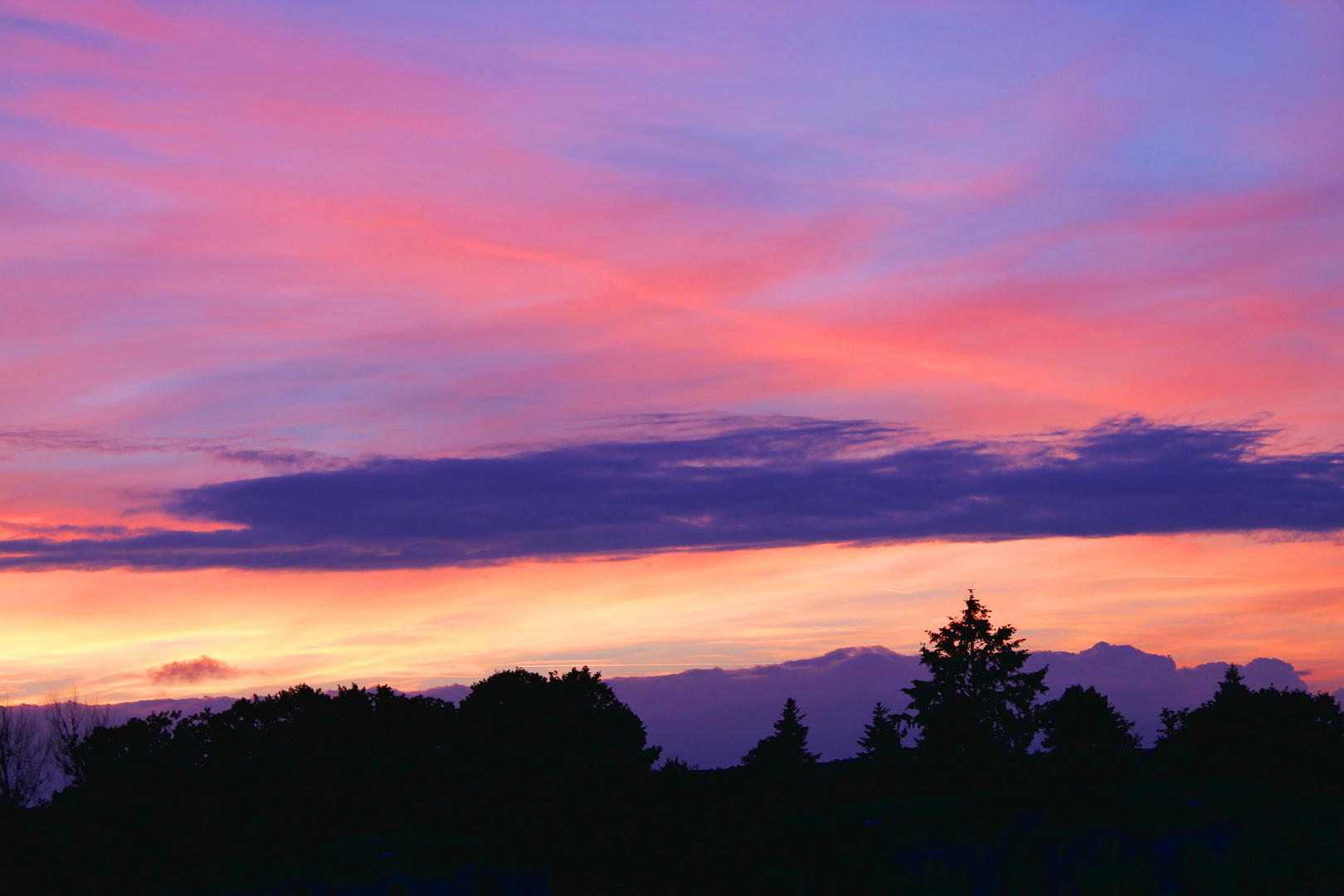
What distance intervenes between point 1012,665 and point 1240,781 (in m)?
40.7

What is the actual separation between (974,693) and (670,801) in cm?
6229

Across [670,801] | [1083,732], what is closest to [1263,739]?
[1083,732]

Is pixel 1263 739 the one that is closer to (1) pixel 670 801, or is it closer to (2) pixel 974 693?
(2) pixel 974 693

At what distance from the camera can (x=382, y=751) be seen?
106312 mm

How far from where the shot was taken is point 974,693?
103875 millimetres

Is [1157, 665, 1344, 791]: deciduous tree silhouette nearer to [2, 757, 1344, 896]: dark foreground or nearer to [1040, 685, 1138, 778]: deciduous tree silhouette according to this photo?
[1040, 685, 1138, 778]: deciduous tree silhouette

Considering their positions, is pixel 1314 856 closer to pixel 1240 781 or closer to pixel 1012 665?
pixel 1240 781

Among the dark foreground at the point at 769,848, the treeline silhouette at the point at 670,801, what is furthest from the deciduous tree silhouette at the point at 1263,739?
the dark foreground at the point at 769,848

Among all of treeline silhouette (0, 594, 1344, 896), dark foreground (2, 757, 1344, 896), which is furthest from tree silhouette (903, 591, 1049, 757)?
dark foreground (2, 757, 1344, 896)

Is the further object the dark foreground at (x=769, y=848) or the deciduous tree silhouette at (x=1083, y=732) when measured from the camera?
the deciduous tree silhouette at (x=1083, y=732)

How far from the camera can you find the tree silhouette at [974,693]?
100938mm

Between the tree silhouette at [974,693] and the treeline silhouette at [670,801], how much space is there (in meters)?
0.19

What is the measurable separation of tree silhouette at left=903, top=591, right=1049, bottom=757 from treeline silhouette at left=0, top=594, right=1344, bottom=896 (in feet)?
0.63

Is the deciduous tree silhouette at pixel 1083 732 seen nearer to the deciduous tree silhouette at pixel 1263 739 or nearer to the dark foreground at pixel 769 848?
the deciduous tree silhouette at pixel 1263 739
